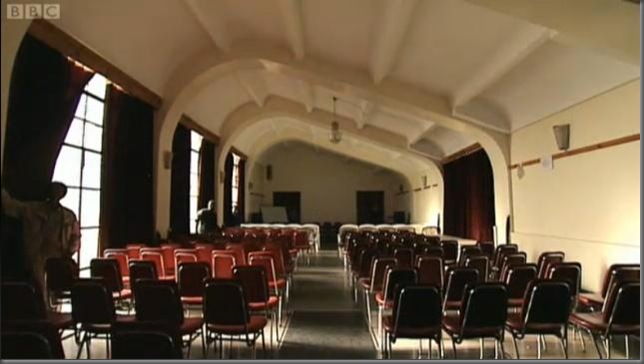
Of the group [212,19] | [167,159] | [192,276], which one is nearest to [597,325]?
[192,276]

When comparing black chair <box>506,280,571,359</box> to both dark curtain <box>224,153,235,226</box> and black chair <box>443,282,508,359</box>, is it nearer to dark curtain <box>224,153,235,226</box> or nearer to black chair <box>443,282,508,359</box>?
black chair <box>443,282,508,359</box>

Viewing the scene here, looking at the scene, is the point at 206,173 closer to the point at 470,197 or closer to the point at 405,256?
the point at 470,197

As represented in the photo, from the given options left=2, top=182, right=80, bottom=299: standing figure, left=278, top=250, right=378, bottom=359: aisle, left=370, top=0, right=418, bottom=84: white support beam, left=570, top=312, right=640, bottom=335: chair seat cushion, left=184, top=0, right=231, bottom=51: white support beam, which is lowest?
left=278, top=250, right=378, bottom=359: aisle

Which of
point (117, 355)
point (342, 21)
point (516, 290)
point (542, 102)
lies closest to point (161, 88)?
point (342, 21)

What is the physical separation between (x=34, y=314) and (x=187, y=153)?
8.78 metres

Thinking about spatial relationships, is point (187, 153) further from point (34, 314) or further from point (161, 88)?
point (34, 314)

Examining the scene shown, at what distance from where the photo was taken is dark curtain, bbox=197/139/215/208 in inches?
590

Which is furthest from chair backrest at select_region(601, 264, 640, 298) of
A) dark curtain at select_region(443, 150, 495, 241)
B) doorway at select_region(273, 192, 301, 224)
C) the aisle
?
doorway at select_region(273, 192, 301, 224)

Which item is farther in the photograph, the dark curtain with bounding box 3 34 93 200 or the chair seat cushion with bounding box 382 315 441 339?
the dark curtain with bounding box 3 34 93 200

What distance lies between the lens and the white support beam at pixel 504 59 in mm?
6599

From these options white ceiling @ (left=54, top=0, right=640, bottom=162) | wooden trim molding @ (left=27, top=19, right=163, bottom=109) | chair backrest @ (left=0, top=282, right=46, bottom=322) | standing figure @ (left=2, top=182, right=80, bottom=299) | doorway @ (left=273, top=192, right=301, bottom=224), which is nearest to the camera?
chair backrest @ (left=0, top=282, right=46, bottom=322)

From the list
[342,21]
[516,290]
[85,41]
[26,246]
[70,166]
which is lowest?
[516,290]

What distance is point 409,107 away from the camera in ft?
36.1

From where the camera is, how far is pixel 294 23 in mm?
8289
